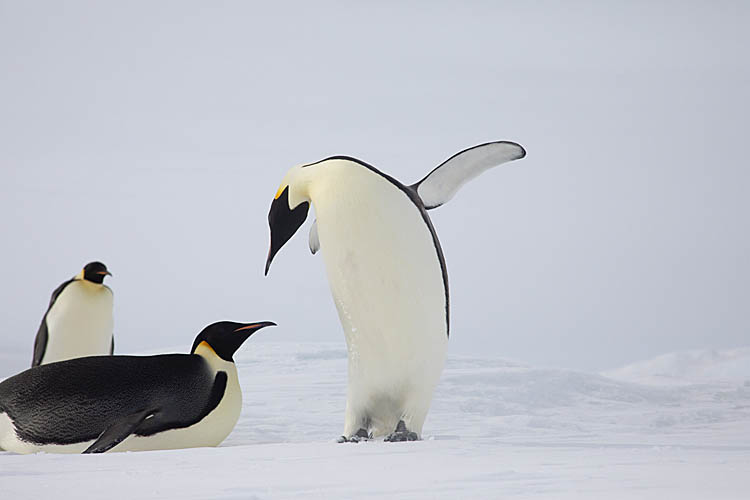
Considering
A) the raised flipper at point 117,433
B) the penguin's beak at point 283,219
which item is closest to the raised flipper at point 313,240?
the penguin's beak at point 283,219

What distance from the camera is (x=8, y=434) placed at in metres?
2.95

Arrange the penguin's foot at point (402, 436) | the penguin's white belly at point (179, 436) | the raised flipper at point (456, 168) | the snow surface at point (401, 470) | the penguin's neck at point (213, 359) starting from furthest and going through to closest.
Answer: the raised flipper at point (456, 168), the penguin's neck at point (213, 359), the penguin's white belly at point (179, 436), the penguin's foot at point (402, 436), the snow surface at point (401, 470)

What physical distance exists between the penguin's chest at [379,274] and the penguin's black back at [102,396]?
2.14 ft

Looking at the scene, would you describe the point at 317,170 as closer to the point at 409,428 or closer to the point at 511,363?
the point at 409,428

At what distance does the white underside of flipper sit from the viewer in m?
2.88

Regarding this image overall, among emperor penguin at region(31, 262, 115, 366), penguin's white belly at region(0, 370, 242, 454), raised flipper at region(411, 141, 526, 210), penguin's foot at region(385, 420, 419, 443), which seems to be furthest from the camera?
emperor penguin at region(31, 262, 115, 366)

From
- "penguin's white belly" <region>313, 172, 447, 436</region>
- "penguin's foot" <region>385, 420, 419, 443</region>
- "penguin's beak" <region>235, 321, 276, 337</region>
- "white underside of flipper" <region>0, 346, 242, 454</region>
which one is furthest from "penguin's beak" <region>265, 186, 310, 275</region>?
"penguin's foot" <region>385, 420, 419, 443</region>

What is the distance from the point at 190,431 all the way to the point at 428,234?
111cm

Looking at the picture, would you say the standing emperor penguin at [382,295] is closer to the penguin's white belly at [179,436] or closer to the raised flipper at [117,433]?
the penguin's white belly at [179,436]

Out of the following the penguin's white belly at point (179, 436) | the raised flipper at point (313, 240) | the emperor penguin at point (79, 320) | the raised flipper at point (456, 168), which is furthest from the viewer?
the emperor penguin at point (79, 320)

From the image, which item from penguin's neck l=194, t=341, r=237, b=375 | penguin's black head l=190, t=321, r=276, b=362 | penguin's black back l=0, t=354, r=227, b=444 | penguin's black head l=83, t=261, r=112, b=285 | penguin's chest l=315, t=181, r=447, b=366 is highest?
penguin's chest l=315, t=181, r=447, b=366

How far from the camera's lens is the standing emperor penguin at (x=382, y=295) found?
2717mm

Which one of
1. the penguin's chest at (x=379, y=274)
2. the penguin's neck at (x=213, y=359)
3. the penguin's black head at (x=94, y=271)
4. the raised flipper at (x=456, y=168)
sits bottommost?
the penguin's neck at (x=213, y=359)

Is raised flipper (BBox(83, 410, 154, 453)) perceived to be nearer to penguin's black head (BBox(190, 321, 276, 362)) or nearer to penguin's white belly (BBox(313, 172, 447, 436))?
penguin's black head (BBox(190, 321, 276, 362))
